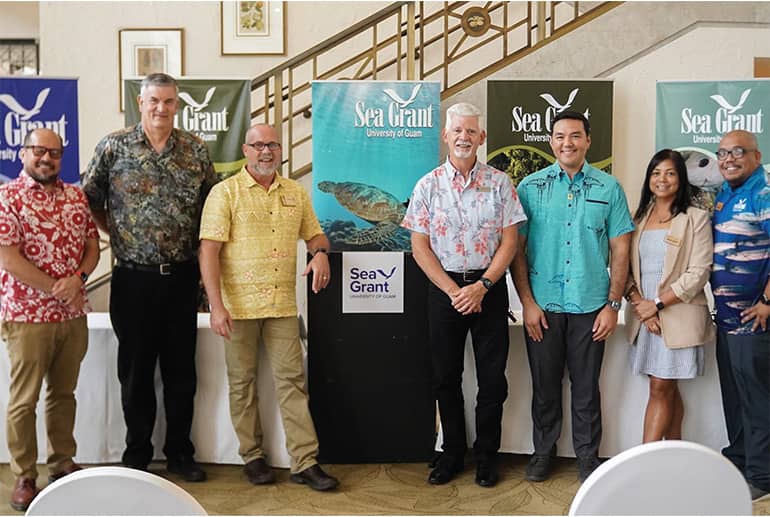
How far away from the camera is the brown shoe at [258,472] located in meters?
3.45

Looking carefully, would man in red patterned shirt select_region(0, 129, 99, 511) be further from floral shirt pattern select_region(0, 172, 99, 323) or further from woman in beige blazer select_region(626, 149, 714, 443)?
woman in beige blazer select_region(626, 149, 714, 443)

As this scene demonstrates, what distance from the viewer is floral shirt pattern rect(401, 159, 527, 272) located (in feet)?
10.9

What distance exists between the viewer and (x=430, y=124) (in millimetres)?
4262

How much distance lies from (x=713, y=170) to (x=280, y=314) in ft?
12.6

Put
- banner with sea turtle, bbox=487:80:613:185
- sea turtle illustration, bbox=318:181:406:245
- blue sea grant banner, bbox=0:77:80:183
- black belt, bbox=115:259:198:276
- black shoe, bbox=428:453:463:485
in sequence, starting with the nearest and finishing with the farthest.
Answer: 1. black belt, bbox=115:259:198:276
2. black shoe, bbox=428:453:463:485
3. sea turtle illustration, bbox=318:181:406:245
4. blue sea grant banner, bbox=0:77:80:183
5. banner with sea turtle, bbox=487:80:613:185

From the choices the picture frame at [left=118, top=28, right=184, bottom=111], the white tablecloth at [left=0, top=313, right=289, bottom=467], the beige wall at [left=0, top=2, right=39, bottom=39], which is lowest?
the white tablecloth at [left=0, top=313, right=289, bottom=467]

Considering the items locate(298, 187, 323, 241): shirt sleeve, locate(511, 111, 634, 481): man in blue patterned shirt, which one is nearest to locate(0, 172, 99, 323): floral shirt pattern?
locate(298, 187, 323, 241): shirt sleeve

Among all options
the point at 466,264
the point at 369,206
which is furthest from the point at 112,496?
the point at 369,206

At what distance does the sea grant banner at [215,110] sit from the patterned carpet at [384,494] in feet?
8.55

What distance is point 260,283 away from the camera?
3336 millimetres

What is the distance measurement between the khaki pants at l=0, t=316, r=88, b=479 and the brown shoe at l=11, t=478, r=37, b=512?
29 mm

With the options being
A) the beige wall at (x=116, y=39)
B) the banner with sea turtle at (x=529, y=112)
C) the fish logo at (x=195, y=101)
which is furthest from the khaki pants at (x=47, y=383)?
the beige wall at (x=116, y=39)

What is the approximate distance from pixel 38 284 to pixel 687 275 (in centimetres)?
268

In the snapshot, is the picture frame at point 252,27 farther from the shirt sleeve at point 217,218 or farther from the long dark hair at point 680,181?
the long dark hair at point 680,181
